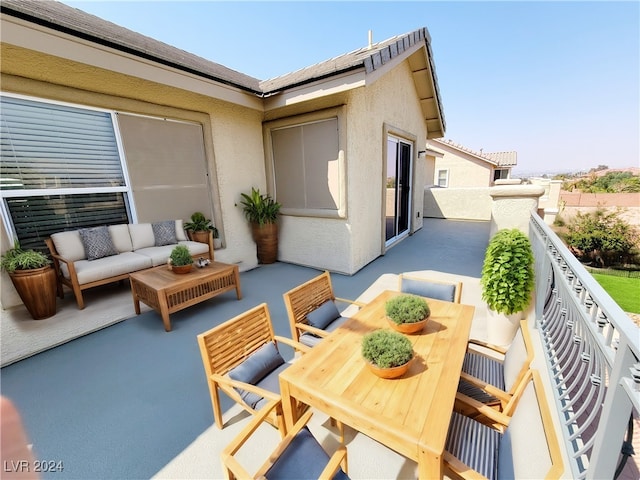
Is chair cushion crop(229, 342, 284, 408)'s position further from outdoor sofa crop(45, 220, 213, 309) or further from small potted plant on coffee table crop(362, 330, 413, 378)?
outdoor sofa crop(45, 220, 213, 309)

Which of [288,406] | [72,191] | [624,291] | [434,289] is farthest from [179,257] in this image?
[624,291]

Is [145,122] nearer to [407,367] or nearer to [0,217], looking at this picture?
[0,217]

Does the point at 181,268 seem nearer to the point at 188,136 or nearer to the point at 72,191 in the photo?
the point at 72,191

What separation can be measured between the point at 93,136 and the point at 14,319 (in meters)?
2.87

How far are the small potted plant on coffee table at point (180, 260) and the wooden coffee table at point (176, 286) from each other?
11 cm

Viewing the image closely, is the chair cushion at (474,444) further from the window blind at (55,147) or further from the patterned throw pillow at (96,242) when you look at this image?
the window blind at (55,147)

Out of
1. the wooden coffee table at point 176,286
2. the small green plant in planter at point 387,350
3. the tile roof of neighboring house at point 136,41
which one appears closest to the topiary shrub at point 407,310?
the small green plant in planter at point 387,350

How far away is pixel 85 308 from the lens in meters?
3.93

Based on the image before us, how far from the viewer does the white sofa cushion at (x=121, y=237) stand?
4.46 metres

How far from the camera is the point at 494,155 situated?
20.0 metres

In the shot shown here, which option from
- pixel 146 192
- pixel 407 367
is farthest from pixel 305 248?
pixel 407 367

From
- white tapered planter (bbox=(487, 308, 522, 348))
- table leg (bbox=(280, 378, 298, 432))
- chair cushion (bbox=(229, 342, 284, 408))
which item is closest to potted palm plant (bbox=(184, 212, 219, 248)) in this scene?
chair cushion (bbox=(229, 342, 284, 408))

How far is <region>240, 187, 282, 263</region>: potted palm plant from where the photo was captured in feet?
19.1

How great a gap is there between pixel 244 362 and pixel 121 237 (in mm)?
3954
